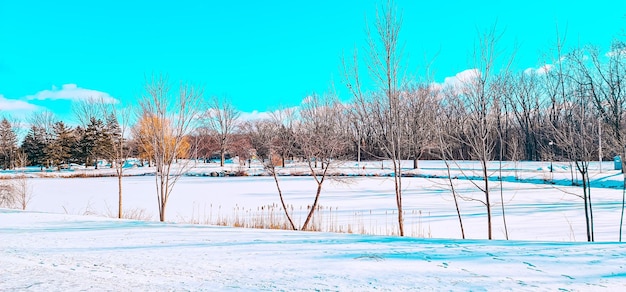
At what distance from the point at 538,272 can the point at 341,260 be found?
1776 millimetres

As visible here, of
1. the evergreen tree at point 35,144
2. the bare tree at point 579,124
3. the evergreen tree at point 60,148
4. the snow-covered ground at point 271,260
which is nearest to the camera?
the snow-covered ground at point 271,260

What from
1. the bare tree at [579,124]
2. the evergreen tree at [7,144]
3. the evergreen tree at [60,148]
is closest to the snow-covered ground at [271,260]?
the bare tree at [579,124]

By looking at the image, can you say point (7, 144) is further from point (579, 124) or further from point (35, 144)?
point (579, 124)

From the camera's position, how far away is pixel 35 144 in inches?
1674

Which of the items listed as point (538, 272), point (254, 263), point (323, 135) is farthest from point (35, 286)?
point (323, 135)

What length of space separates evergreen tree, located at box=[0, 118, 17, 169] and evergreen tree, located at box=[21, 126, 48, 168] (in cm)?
126

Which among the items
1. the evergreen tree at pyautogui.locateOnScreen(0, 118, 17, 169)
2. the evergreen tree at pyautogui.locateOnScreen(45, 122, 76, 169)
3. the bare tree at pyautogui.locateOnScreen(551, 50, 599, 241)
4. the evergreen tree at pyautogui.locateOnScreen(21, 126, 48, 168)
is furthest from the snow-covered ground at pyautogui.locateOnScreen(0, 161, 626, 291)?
the evergreen tree at pyautogui.locateOnScreen(0, 118, 17, 169)

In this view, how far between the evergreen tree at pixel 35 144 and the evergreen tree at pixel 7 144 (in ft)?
4.13

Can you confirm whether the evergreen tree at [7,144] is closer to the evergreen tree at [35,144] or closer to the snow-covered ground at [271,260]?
the evergreen tree at [35,144]

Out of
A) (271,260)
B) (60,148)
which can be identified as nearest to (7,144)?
(60,148)

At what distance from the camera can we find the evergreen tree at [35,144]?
41519mm

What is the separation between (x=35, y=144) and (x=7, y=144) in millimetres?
4824

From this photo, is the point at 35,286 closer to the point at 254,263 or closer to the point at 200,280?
the point at 200,280

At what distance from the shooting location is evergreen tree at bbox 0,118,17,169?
42.4 m
